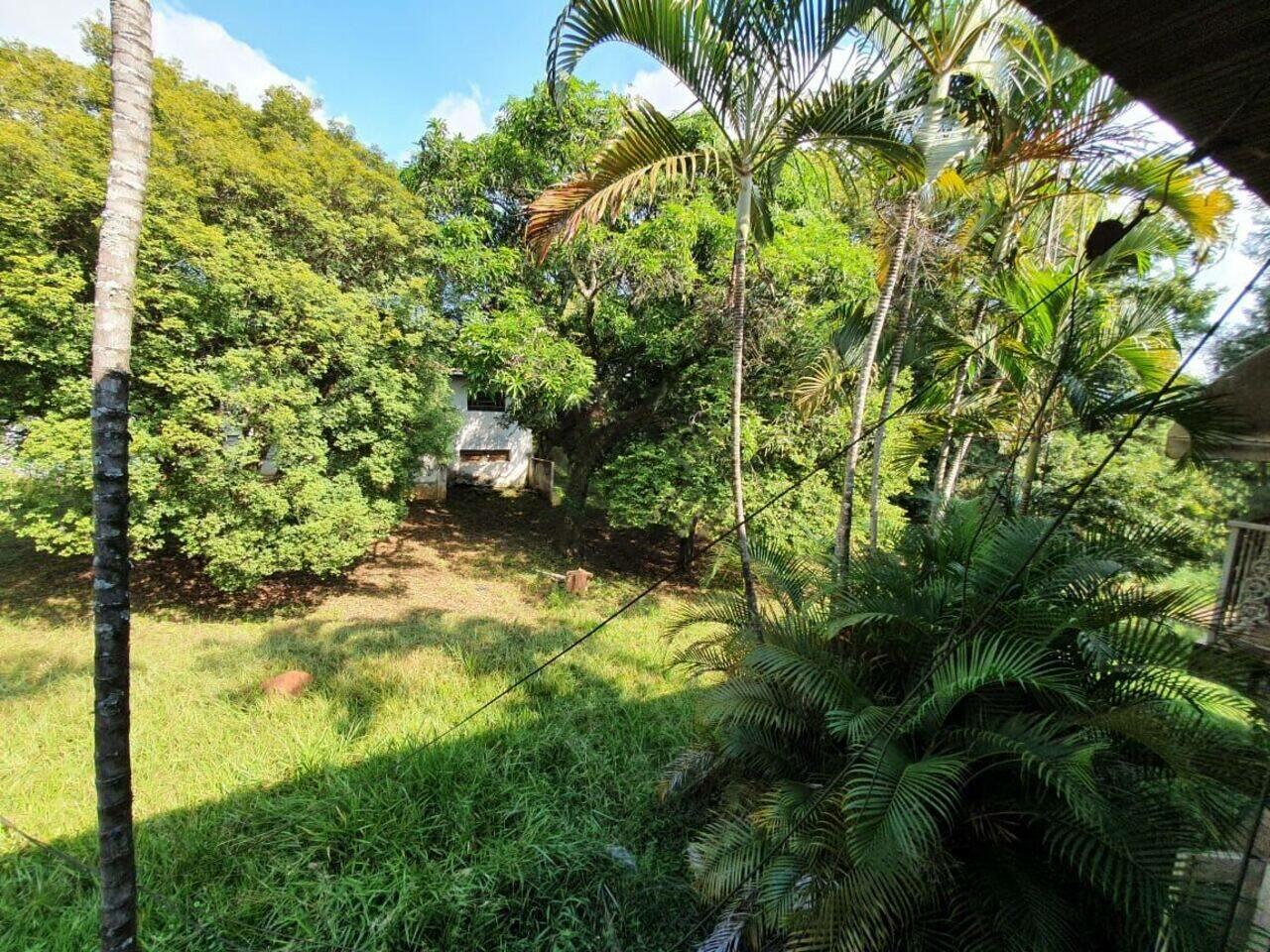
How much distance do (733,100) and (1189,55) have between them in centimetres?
293

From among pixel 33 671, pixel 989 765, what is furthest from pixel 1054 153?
pixel 33 671

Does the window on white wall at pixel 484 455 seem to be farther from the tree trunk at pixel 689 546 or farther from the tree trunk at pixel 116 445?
the tree trunk at pixel 116 445

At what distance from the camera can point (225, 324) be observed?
18.4 feet

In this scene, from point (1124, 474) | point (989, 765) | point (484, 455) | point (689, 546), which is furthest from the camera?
point (484, 455)

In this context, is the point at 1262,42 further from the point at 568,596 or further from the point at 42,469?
the point at 42,469

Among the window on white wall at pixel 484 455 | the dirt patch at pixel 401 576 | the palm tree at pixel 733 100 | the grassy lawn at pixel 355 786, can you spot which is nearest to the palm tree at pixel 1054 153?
the palm tree at pixel 733 100

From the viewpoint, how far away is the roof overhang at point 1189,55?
3.64 feet

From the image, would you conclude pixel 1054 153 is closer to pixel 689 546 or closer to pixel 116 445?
pixel 116 445

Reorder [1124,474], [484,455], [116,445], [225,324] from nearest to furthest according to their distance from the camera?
[116,445]
[225,324]
[1124,474]
[484,455]

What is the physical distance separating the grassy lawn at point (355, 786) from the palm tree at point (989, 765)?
2.96 ft

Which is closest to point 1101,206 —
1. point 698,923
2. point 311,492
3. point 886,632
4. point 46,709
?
point 886,632

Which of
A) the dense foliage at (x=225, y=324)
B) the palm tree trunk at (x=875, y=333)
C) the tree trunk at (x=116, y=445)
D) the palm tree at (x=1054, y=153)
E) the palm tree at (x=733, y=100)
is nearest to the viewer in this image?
the tree trunk at (x=116, y=445)

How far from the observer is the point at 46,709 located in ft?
13.6

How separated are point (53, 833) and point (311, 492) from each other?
3.85 m
